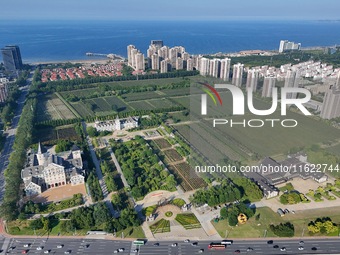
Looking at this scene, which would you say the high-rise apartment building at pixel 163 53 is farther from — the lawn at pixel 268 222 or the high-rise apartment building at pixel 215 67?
the lawn at pixel 268 222

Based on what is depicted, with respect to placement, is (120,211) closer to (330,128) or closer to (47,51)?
(330,128)

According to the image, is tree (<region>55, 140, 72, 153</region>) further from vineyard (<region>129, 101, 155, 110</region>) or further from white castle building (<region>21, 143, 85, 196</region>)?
vineyard (<region>129, 101, 155, 110</region>)

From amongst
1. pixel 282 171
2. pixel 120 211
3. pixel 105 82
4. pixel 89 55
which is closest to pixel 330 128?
pixel 282 171

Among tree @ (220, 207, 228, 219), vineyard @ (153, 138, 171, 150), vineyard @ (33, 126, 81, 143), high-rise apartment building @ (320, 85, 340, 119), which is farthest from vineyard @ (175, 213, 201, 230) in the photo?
high-rise apartment building @ (320, 85, 340, 119)

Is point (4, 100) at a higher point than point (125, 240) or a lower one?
higher

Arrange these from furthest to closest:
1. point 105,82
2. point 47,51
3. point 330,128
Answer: point 47,51 → point 105,82 → point 330,128

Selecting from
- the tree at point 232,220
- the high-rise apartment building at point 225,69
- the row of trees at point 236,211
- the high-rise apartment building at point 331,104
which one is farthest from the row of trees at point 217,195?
the high-rise apartment building at point 225,69
